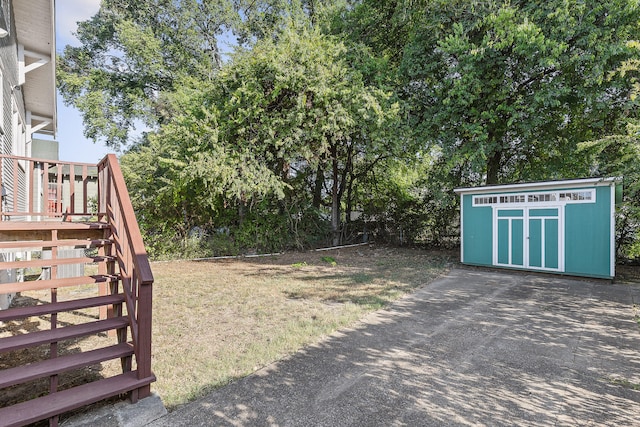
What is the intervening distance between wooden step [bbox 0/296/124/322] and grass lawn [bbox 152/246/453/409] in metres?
0.74

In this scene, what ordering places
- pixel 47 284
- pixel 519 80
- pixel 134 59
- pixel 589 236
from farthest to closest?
pixel 134 59
pixel 519 80
pixel 589 236
pixel 47 284

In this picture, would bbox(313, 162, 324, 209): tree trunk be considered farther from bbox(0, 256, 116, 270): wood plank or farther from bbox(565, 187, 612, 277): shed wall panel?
bbox(0, 256, 116, 270): wood plank

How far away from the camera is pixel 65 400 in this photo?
215 centimetres

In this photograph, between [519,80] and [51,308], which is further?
[519,80]

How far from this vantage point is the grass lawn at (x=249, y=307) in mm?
3066

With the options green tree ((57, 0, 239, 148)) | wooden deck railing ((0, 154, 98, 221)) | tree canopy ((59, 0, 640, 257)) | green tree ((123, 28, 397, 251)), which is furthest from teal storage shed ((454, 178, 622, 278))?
green tree ((57, 0, 239, 148))

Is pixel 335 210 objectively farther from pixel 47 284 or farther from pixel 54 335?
pixel 54 335

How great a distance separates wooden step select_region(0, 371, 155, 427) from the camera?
1.98 m

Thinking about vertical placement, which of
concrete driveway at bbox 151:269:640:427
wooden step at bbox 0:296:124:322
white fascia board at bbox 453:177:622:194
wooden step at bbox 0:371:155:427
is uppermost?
white fascia board at bbox 453:177:622:194

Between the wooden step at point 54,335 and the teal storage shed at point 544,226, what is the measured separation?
29.5 ft

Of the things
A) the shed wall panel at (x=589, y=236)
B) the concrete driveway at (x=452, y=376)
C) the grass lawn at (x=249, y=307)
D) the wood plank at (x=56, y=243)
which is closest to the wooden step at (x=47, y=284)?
the wood plank at (x=56, y=243)

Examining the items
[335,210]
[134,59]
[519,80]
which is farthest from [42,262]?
[134,59]

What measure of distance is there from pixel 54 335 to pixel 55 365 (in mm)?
321

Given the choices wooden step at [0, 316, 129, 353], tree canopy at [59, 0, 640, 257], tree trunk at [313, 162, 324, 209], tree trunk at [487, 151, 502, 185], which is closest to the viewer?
wooden step at [0, 316, 129, 353]
